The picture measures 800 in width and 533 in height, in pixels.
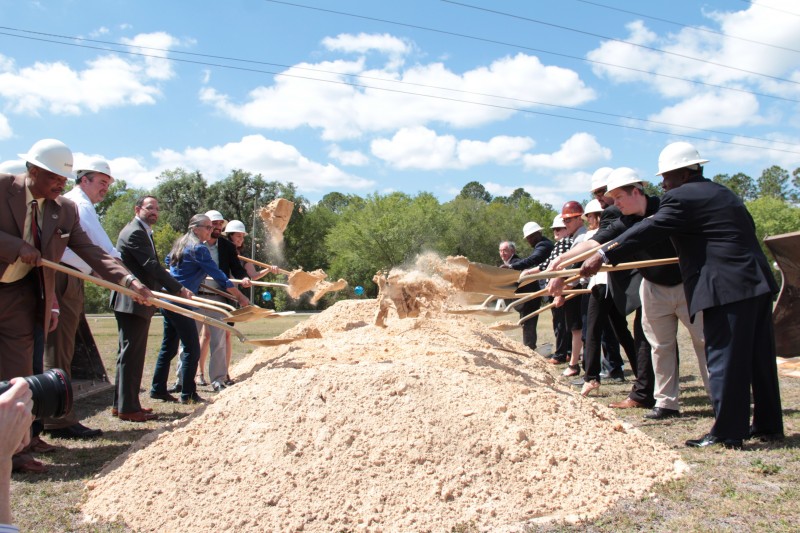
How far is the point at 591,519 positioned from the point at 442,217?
47417mm

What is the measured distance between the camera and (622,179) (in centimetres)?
465

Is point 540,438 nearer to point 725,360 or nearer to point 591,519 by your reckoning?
point 591,519

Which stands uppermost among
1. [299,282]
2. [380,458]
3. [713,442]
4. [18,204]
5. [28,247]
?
[18,204]

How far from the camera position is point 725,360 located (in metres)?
3.87

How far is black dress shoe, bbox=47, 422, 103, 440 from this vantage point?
4723mm

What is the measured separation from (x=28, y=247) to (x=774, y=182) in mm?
89685

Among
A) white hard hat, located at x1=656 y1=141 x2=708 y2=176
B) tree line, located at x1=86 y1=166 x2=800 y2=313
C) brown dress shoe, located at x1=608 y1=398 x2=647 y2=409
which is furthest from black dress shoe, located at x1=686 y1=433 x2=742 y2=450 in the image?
tree line, located at x1=86 y1=166 x2=800 y2=313

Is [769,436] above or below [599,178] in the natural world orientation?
below

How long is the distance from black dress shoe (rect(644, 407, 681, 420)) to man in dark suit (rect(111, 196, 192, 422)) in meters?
3.94

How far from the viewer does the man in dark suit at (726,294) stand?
3.86 meters

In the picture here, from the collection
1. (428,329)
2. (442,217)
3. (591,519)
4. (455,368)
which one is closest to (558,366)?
(428,329)

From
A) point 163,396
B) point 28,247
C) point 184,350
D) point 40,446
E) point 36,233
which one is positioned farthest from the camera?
point 163,396

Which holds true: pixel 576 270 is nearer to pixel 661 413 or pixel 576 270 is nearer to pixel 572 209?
pixel 661 413

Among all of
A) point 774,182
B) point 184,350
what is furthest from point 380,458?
point 774,182
